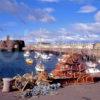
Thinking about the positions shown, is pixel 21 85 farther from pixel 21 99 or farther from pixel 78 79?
pixel 78 79

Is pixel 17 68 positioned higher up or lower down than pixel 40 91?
higher up

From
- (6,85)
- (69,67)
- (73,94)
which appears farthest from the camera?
(69,67)

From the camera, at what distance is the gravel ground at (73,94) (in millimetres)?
24609

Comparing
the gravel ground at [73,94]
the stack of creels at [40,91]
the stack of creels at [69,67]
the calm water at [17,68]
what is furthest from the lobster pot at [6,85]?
the calm water at [17,68]

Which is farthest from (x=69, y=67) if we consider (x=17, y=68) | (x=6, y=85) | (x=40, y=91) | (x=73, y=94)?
(x=17, y=68)

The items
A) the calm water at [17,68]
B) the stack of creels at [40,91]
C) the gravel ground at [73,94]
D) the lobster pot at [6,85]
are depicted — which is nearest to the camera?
the gravel ground at [73,94]

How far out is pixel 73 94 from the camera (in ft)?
85.5

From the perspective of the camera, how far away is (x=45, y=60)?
128 metres

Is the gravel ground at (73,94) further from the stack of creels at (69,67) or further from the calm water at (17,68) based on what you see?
the calm water at (17,68)

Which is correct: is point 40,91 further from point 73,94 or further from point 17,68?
point 17,68

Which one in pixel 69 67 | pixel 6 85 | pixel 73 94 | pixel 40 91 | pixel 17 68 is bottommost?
pixel 73 94

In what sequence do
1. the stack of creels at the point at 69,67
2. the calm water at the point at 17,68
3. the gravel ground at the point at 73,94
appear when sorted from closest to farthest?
the gravel ground at the point at 73,94, the stack of creels at the point at 69,67, the calm water at the point at 17,68

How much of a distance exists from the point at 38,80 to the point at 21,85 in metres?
1.66

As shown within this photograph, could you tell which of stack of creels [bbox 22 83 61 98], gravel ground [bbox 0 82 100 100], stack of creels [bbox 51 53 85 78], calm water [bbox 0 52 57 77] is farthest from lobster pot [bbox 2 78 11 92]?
calm water [bbox 0 52 57 77]
